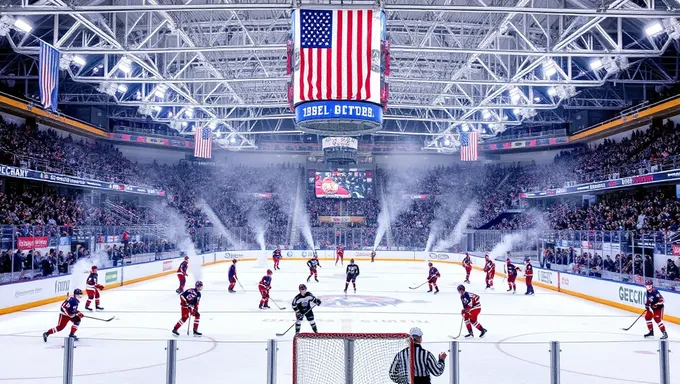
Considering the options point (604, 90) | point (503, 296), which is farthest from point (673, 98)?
point (503, 296)

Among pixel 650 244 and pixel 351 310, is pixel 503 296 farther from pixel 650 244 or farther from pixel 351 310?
pixel 351 310

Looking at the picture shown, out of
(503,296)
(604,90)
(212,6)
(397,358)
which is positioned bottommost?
(503,296)

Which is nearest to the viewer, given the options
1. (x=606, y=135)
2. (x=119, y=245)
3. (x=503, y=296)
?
(x=503, y=296)

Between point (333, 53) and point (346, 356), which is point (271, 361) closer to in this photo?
point (346, 356)

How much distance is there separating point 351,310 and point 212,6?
9.64 meters

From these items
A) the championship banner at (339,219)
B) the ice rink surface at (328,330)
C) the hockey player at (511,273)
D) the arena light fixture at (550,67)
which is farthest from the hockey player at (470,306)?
the championship banner at (339,219)

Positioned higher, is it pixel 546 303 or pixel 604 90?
pixel 604 90

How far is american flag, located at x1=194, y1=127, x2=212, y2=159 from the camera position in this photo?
3158cm

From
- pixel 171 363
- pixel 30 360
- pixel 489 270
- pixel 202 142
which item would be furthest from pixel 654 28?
pixel 202 142

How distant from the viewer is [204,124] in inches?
1407

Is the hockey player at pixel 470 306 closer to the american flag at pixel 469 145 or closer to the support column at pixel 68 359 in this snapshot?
the support column at pixel 68 359

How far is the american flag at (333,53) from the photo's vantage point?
1416cm

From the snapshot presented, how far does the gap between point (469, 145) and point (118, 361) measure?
28310 millimetres

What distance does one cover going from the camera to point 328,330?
13.6 metres
